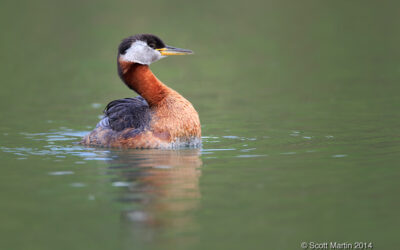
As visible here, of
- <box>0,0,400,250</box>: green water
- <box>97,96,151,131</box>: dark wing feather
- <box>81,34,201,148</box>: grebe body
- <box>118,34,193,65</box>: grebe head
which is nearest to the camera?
<box>0,0,400,250</box>: green water

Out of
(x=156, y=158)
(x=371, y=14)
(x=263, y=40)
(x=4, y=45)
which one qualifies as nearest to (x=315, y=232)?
(x=156, y=158)

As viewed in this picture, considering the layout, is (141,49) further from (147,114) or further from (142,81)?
(147,114)

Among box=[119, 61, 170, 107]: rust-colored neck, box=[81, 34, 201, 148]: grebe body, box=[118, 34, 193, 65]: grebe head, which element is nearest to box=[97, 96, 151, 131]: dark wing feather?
box=[81, 34, 201, 148]: grebe body

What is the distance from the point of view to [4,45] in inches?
1294

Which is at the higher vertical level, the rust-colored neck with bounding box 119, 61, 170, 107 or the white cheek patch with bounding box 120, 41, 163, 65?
the white cheek patch with bounding box 120, 41, 163, 65

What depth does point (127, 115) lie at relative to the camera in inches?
565

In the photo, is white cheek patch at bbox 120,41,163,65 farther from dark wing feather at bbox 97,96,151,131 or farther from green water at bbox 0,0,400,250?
green water at bbox 0,0,400,250

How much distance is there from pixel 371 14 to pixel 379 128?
982 inches

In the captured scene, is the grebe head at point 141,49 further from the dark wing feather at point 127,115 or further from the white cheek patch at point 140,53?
the dark wing feather at point 127,115

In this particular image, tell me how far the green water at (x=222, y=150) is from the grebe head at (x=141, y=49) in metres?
1.74

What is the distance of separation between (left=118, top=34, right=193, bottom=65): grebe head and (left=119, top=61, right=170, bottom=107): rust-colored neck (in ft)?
0.45

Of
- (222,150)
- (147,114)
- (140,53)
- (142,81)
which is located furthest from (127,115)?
(222,150)

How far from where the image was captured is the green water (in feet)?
28.9

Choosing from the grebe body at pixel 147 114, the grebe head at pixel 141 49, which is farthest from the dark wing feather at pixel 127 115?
the grebe head at pixel 141 49
